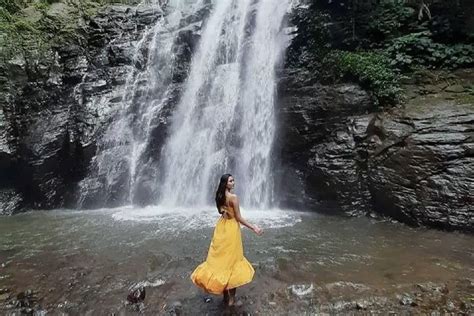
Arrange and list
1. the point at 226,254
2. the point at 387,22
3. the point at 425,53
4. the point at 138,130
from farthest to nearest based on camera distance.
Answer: the point at 138,130 → the point at 387,22 → the point at 425,53 → the point at 226,254

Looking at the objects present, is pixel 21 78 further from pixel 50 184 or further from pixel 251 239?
pixel 251 239

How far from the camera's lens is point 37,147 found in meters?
11.7

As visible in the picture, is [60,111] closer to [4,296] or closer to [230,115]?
[230,115]

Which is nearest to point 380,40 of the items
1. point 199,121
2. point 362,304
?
point 199,121

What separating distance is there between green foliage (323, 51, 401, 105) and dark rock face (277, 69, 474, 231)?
12.2 inches

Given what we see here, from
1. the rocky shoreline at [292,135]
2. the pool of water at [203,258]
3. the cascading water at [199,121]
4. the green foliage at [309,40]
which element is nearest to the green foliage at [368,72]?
the rocky shoreline at [292,135]

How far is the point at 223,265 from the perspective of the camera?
426cm

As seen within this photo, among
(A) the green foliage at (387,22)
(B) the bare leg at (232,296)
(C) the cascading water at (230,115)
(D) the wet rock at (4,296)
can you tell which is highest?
(A) the green foliage at (387,22)

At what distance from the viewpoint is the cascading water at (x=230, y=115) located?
10305mm

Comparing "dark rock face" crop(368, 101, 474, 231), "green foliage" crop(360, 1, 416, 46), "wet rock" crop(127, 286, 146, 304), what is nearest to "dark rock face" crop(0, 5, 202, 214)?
"green foliage" crop(360, 1, 416, 46)

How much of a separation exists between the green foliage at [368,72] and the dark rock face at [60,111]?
197 inches

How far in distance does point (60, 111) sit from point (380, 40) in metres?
9.58

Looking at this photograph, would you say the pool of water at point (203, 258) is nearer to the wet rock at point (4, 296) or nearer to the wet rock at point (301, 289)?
the wet rock at point (301, 289)

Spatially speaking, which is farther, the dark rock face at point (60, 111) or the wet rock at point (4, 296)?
the dark rock face at point (60, 111)
